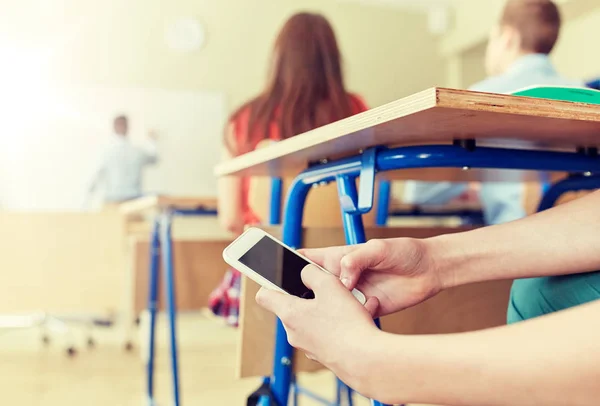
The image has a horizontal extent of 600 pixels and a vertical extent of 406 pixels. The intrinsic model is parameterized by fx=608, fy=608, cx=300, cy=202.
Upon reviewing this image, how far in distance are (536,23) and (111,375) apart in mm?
2142

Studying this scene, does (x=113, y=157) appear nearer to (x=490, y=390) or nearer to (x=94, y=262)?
(x=94, y=262)

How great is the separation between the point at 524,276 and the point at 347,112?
1.01 m

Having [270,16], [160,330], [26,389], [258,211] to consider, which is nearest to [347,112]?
[258,211]

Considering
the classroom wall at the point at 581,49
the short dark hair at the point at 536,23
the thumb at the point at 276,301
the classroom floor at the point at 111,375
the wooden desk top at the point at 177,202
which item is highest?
the classroom wall at the point at 581,49

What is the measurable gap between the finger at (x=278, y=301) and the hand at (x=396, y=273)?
0.09 meters

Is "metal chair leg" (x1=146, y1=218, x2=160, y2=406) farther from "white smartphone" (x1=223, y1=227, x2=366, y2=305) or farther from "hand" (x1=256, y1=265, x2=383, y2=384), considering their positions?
"hand" (x1=256, y1=265, x2=383, y2=384)

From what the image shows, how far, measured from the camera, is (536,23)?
1.93m

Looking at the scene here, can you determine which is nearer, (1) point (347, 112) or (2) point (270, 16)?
(1) point (347, 112)

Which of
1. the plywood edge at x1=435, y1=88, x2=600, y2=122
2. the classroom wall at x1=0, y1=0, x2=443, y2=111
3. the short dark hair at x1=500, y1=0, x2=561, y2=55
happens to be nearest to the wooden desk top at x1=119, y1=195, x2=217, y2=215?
the short dark hair at x1=500, y1=0, x2=561, y2=55

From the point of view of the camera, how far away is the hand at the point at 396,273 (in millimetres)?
707

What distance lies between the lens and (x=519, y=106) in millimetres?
598

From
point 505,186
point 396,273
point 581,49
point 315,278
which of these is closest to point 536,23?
point 505,186

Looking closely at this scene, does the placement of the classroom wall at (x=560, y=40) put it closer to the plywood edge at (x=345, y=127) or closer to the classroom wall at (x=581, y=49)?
the classroom wall at (x=581, y=49)

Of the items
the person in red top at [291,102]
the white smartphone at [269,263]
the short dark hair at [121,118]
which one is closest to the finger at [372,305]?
the white smartphone at [269,263]
